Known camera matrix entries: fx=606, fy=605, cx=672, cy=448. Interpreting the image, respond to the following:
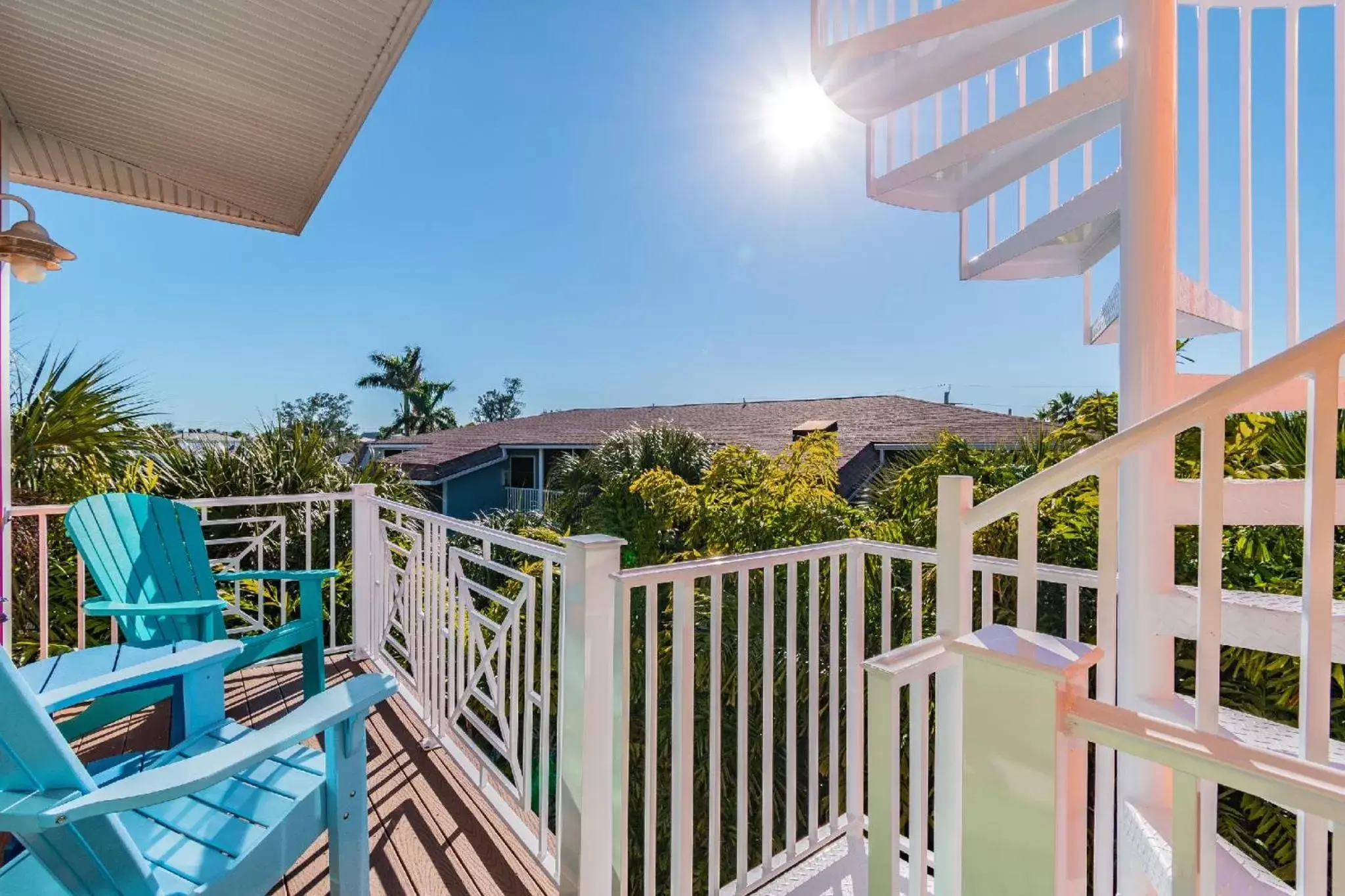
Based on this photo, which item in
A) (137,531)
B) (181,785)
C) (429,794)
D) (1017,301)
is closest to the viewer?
(181,785)

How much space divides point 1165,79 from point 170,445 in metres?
6.95

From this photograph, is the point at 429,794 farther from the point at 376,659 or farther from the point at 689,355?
the point at 689,355

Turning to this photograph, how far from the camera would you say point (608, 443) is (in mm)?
11234

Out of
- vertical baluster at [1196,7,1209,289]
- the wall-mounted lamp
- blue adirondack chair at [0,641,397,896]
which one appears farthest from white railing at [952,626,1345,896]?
the wall-mounted lamp

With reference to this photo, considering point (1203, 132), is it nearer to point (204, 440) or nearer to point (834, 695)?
point (834, 695)

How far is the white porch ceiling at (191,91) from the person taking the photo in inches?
83.9

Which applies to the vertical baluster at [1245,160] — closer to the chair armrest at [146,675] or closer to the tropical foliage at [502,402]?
the chair armrest at [146,675]

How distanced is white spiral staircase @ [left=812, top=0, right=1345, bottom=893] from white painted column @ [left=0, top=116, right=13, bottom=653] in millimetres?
3809

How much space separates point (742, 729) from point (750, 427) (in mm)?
14447

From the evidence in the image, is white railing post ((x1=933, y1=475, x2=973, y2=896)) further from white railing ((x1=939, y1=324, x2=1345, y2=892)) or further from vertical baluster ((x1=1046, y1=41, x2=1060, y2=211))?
vertical baluster ((x1=1046, y1=41, x2=1060, y2=211))

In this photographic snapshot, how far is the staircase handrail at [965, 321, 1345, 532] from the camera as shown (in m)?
0.96

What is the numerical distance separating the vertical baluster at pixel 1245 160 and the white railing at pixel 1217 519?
4.45 feet

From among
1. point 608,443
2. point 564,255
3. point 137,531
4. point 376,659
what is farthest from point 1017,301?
point 137,531

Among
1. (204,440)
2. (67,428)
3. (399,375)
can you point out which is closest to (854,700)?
(67,428)
